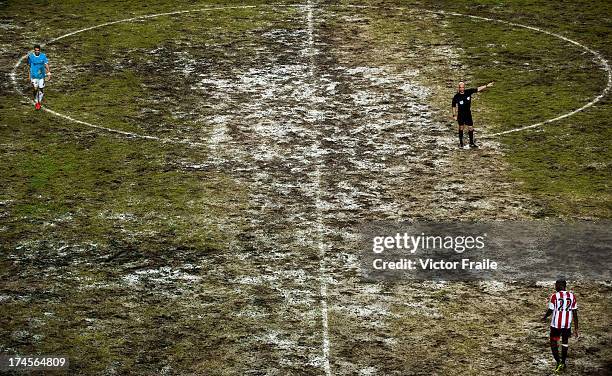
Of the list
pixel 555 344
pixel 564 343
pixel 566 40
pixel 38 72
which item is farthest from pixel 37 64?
pixel 564 343

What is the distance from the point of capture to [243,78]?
39875 millimetres

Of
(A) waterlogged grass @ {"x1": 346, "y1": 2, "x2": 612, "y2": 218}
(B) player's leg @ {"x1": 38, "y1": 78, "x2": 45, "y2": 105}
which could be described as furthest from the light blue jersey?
(A) waterlogged grass @ {"x1": 346, "y1": 2, "x2": 612, "y2": 218}

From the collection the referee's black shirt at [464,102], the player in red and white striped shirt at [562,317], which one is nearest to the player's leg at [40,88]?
the referee's black shirt at [464,102]

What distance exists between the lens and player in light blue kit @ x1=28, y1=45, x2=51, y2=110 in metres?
36.9

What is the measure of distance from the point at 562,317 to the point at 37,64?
20.0m

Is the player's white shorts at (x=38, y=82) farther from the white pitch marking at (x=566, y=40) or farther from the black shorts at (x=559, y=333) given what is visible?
the black shorts at (x=559, y=333)

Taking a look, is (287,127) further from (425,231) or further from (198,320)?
(198,320)

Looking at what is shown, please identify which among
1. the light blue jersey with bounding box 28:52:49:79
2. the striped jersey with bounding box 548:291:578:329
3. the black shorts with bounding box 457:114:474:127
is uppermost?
the light blue jersey with bounding box 28:52:49:79

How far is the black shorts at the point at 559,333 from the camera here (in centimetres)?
2295

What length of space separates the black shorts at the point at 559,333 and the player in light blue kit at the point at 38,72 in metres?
19.2

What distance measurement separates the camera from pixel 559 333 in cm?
2302

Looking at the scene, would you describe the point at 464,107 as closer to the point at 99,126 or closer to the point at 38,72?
the point at 99,126

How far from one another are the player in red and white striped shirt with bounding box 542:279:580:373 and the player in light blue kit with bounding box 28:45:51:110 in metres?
19.1

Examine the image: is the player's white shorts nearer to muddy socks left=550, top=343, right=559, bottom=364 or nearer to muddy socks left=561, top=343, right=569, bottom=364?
muddy socks left=550, top=343, right=559, bottom=364
